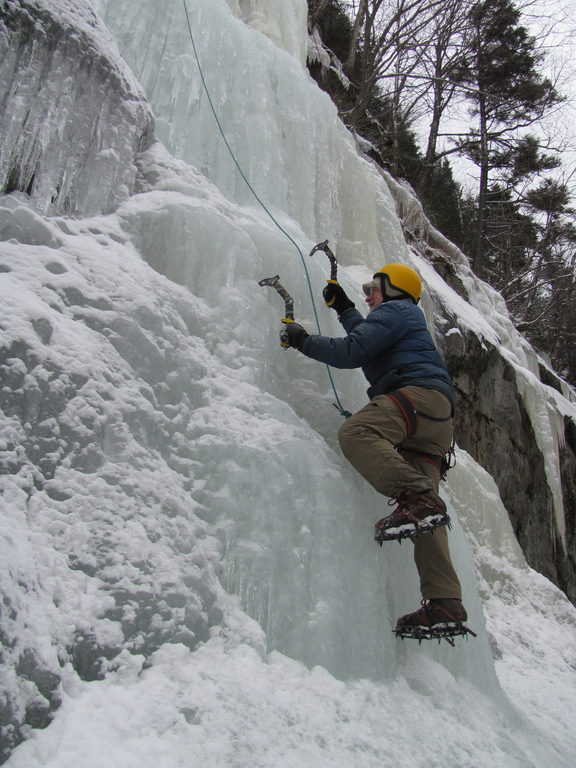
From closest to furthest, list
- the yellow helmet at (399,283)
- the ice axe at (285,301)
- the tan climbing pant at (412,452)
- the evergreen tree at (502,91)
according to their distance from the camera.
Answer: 1. the tan climbing pant at (412,452)
2. the ice axe at (285,301)
3. the yellow helmet at (399,283)
4. the evergreen tree at (502,91)

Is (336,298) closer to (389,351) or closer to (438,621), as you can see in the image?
(389,351)

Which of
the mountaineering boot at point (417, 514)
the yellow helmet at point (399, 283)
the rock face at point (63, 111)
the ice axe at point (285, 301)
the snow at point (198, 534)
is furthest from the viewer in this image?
the yellow helmet at point (399, 283)

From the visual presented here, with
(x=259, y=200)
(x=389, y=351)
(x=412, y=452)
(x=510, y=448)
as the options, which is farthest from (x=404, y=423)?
(x=510, y=448)

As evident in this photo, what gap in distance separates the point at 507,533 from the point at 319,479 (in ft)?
10.2

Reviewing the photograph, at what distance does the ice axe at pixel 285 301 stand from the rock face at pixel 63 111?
741 mm

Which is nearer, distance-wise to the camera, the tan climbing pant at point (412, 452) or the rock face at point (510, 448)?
the tan climbing pant at point (412, 452)

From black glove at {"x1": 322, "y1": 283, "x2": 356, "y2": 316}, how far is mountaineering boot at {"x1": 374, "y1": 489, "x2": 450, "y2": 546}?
1101mm

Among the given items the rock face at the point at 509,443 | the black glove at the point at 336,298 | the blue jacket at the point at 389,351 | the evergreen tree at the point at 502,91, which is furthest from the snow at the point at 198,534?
the evergreen tree at the point at 502,91

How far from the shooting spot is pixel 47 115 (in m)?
2.51

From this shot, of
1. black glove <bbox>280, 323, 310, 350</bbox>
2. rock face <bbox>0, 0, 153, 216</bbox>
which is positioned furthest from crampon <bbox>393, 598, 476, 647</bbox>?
rock face <bbox>0, 0, 153, 216</bbox>

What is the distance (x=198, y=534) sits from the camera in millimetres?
1973

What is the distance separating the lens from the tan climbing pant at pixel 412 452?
7.31 feet

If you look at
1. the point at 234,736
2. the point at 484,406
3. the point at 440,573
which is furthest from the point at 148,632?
the point at 484,406

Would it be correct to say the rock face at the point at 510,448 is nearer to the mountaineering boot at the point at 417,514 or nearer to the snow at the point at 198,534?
the snow at the point at 198,534
